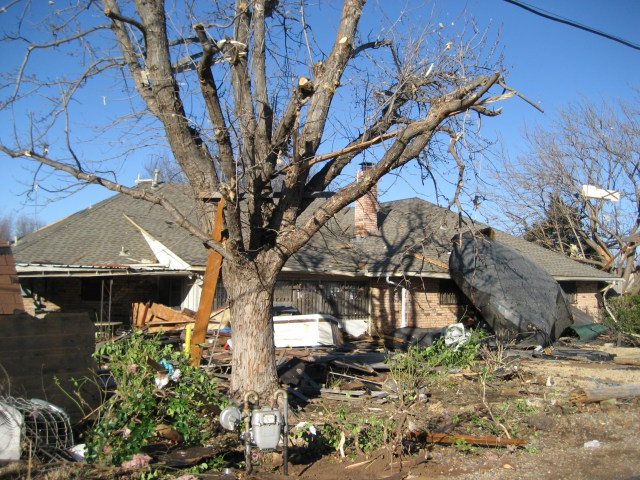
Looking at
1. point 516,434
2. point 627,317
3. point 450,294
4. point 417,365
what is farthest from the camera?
point 627,317

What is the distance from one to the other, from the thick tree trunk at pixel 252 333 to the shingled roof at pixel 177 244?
257 inches

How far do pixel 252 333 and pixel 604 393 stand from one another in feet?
19.0

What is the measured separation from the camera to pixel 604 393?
9.79 m

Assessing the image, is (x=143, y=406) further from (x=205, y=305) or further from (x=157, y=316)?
(x=157, y=316)

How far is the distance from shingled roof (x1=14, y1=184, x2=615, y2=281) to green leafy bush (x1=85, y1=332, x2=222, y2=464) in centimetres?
771

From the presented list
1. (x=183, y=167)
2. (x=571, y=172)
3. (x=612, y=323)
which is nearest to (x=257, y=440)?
(x=183, y=167)

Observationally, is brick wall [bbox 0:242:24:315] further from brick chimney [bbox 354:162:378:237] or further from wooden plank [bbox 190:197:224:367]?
brick chimney [bbox 354:162:378:237]

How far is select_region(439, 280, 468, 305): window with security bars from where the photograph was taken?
20859 mm

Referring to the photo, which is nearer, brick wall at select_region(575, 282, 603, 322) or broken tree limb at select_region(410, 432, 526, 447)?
broken tree limb at select_region(410, 432, 526, 447)

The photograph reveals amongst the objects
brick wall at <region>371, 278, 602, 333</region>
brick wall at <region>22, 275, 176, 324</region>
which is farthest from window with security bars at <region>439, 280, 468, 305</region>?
brick wall at <region>22, 275, 176, 324</region>

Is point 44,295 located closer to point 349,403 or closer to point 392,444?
point 349,403

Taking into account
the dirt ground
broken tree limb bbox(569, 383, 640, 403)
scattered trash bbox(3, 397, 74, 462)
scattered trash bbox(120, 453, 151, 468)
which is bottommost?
the dirt ground

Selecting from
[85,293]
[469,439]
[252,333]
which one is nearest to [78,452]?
[252,333]

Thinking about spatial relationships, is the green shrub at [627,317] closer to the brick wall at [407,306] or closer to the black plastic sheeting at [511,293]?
the black plastic sheeting at [511,293]
